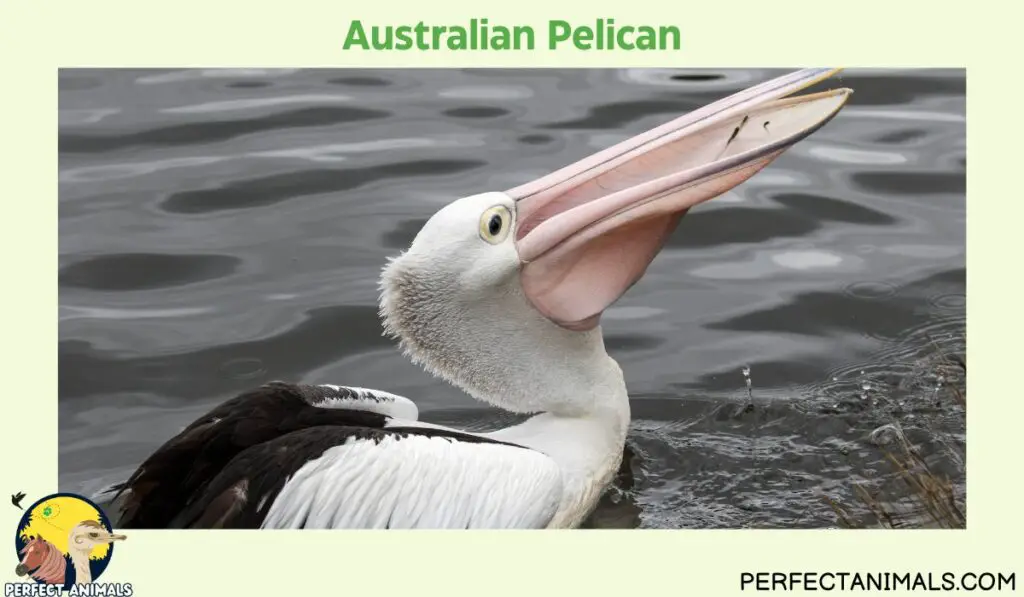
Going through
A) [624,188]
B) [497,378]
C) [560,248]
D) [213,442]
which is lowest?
[213,442]

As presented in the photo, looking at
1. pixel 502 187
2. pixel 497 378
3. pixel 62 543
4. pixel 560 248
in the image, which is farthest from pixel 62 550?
pixel 502 187

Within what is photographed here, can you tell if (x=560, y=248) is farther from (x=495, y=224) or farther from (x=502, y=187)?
(x=502, y=187)

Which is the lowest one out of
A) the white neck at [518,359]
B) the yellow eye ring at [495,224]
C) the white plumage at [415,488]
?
the white plumage at [415,488]

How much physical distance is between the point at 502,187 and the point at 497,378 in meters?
3.51

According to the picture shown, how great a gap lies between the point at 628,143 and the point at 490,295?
77 centimetres

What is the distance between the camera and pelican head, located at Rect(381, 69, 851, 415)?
4.71 metres

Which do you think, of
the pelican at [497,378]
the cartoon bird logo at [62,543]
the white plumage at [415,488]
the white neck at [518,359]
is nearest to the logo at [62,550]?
the cartoon bird logo at [62,543]

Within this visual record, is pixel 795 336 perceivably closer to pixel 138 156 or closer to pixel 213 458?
pixel 213 458

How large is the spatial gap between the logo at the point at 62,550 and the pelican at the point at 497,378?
0.32 metres

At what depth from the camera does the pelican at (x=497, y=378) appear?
4363 mm

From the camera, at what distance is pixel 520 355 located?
500 cm

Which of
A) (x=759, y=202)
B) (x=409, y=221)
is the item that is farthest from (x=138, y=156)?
(x=759, y=202)

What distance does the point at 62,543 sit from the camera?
13.1ft

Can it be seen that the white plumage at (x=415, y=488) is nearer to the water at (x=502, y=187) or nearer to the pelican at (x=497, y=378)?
the pelican at (x=497, y=378)
